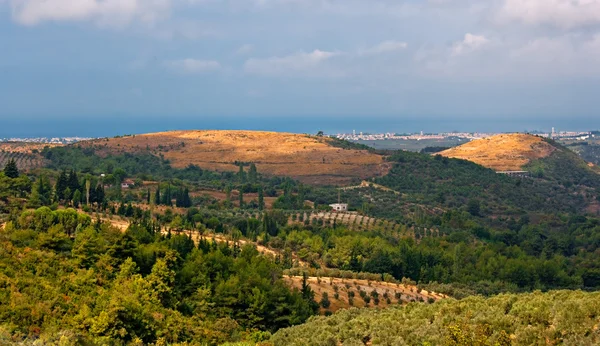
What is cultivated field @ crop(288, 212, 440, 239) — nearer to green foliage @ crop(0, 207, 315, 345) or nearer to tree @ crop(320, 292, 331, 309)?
green foliage @ crop(0, 207, 315, 345)

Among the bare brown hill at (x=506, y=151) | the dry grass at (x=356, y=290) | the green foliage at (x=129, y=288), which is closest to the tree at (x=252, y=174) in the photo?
the bare brown hill at (x=506, y=151)

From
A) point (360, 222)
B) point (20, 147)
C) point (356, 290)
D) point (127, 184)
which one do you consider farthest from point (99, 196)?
point (20, 147)

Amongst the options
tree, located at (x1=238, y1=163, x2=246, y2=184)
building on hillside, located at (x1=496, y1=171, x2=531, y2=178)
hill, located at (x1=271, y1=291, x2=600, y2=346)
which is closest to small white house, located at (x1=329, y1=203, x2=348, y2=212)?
tree, located at (x1=238, y1=163, x2=246, y2=184)

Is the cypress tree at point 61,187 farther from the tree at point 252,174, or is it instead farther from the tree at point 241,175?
the tree at point 252,174

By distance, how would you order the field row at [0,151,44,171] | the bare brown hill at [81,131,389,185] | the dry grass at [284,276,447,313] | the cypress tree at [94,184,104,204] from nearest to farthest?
the dry grass at [284,276,447,313]
the cypress tree at [94,184,104,204]
the field row at [0,151,44,171]
the bare brown hill at [81,131,389,185]

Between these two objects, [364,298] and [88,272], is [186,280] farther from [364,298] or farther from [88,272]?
[364,298]

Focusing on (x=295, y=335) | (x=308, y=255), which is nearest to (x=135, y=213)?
(x=308, y=255)
